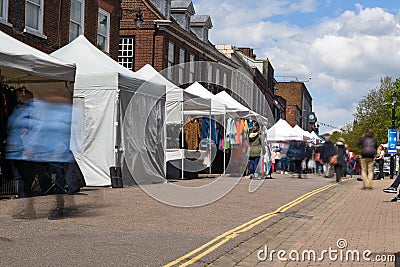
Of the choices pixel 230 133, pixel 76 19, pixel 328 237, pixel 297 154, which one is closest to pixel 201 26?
pixel 297 154

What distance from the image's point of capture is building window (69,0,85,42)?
22.4 meters

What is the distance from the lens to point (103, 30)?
82.3 ft

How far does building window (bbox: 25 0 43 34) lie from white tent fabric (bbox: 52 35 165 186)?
3.16 metres

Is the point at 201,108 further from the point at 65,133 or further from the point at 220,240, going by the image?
the point at 220,240

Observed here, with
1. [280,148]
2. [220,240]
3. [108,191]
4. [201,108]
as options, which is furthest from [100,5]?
[220,240]

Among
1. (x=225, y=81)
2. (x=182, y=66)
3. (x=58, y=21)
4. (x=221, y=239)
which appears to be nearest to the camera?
(x=221, y=239)

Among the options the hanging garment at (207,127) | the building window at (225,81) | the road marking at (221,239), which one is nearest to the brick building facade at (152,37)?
the building window at (225,81)

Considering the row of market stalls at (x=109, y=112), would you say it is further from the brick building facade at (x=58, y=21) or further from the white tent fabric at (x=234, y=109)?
the white tent fabric at (x=234, y=109)

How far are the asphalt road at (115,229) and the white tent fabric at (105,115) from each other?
153 cm

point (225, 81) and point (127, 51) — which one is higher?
point (127, 51)

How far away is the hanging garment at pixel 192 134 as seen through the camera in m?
21.8

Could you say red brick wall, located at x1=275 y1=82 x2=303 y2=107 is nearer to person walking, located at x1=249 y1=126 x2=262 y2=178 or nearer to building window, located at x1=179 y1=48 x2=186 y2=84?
building window, located at x1=179 y1=48 x2=186 y2=84

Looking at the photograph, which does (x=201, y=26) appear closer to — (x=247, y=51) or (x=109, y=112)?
(x=109, y=112)

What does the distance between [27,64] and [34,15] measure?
865 centimetres
